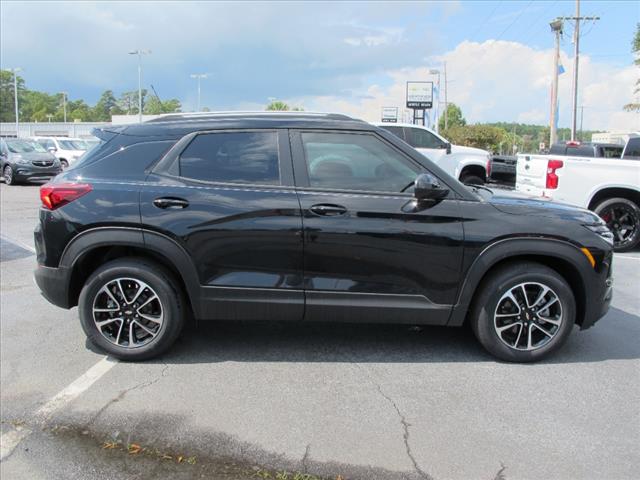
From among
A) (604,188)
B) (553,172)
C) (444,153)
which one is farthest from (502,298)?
(444,153)

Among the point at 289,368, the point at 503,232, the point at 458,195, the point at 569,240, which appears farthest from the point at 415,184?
the point at 289,368

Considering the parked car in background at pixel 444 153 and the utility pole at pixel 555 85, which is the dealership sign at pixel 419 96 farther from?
the parked car in background at pixel 444 153

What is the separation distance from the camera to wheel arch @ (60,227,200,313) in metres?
3.97

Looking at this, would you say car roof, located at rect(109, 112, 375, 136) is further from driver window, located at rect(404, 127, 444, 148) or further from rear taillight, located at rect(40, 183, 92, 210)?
driver window, located at rect(404, 127, 444, 148)

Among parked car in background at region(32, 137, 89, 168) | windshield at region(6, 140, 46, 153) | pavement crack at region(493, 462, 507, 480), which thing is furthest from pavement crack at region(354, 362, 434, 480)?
parked car in background at region(32, 137, 89, 168)

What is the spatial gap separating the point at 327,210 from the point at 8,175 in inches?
787

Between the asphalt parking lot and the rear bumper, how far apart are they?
50 cm

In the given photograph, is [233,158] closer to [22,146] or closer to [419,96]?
[22,146]

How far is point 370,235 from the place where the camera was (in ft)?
12.8

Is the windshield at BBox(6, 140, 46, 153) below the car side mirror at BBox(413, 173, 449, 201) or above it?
above

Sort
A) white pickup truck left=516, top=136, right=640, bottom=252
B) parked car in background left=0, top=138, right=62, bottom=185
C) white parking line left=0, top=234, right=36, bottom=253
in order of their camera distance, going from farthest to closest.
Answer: parked car in background left=0, top=138, right=62, bottom=185
white pickup truck left=516, top=136, right=640, bottom=252
white parking line left=0, top=234, right=36, bottom=253

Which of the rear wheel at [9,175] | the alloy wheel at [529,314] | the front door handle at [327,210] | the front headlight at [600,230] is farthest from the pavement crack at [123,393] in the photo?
the rear wheel at [9,175]

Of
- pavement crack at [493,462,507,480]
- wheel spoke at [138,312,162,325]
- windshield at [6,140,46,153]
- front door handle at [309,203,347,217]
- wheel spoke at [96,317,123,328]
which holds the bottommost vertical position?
pavement crack at [493,462,507,480]

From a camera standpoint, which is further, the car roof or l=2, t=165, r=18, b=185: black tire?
l=2, t=165, r=18, b=185: black tire
